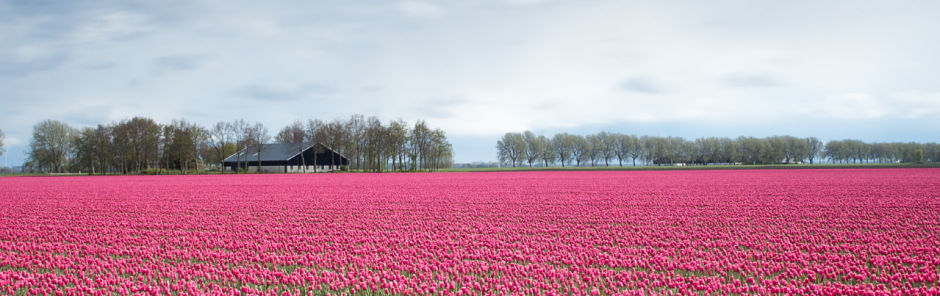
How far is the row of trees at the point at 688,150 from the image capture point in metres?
136

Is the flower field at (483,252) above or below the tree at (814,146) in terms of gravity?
below

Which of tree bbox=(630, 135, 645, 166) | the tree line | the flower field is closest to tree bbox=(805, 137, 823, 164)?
tree bbox=(630, 135, 645, 166)

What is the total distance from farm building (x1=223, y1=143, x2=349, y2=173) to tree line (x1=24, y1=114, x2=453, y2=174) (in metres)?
2.36

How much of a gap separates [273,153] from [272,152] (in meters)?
0.72

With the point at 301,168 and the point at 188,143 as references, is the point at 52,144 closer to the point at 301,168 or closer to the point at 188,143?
the point at 188,143

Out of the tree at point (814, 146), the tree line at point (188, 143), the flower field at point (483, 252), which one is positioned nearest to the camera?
the flower field at point (483, 252)

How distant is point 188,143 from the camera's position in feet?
281

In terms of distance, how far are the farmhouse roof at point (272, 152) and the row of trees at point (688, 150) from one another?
56808 millimetres

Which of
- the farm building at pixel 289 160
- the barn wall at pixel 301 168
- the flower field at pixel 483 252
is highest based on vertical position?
the farm building at pixel 289 160

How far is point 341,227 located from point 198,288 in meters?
5.59

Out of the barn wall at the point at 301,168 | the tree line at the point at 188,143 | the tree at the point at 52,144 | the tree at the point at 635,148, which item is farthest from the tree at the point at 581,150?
the tree at the point at 52,144

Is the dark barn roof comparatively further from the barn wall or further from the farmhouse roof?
the barn wall

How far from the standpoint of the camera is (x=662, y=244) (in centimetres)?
967

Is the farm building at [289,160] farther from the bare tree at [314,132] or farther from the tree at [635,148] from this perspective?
the tree at [635,148]
